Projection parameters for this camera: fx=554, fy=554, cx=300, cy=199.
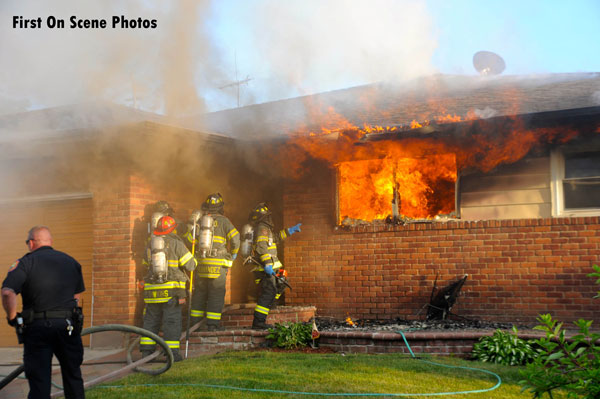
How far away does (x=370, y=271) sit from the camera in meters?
9.08

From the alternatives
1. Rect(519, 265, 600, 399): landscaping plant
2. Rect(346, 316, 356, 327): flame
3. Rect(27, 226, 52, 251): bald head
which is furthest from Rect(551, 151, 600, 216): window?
Rect(27, 226, 52, 251): bald head

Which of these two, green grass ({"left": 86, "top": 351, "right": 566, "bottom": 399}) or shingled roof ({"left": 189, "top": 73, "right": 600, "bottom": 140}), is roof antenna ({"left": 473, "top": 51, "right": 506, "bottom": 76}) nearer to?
shingled roof ({"left": 189, "top": 73, "right": 600, "bottom": 140})

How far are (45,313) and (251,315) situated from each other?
4259 millimetres

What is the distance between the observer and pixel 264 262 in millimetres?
8258

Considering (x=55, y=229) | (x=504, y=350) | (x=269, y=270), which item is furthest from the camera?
(x=55, y=229)

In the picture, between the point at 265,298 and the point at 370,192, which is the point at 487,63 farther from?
the point at 265,298

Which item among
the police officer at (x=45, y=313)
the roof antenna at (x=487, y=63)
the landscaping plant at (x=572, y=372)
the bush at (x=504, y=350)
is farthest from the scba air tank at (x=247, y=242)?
the roof antenna at (x=487, y=63)

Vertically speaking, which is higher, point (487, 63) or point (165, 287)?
point (487, 63)

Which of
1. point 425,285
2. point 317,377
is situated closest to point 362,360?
point 317,377

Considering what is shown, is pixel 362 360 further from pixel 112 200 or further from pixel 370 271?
pixel 112 200

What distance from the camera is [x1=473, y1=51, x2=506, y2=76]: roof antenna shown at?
13383 millimetres

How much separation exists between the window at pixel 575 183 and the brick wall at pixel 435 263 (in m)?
0.28

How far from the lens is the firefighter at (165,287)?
7.16 m

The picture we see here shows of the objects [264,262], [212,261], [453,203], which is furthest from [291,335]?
[453,203]
